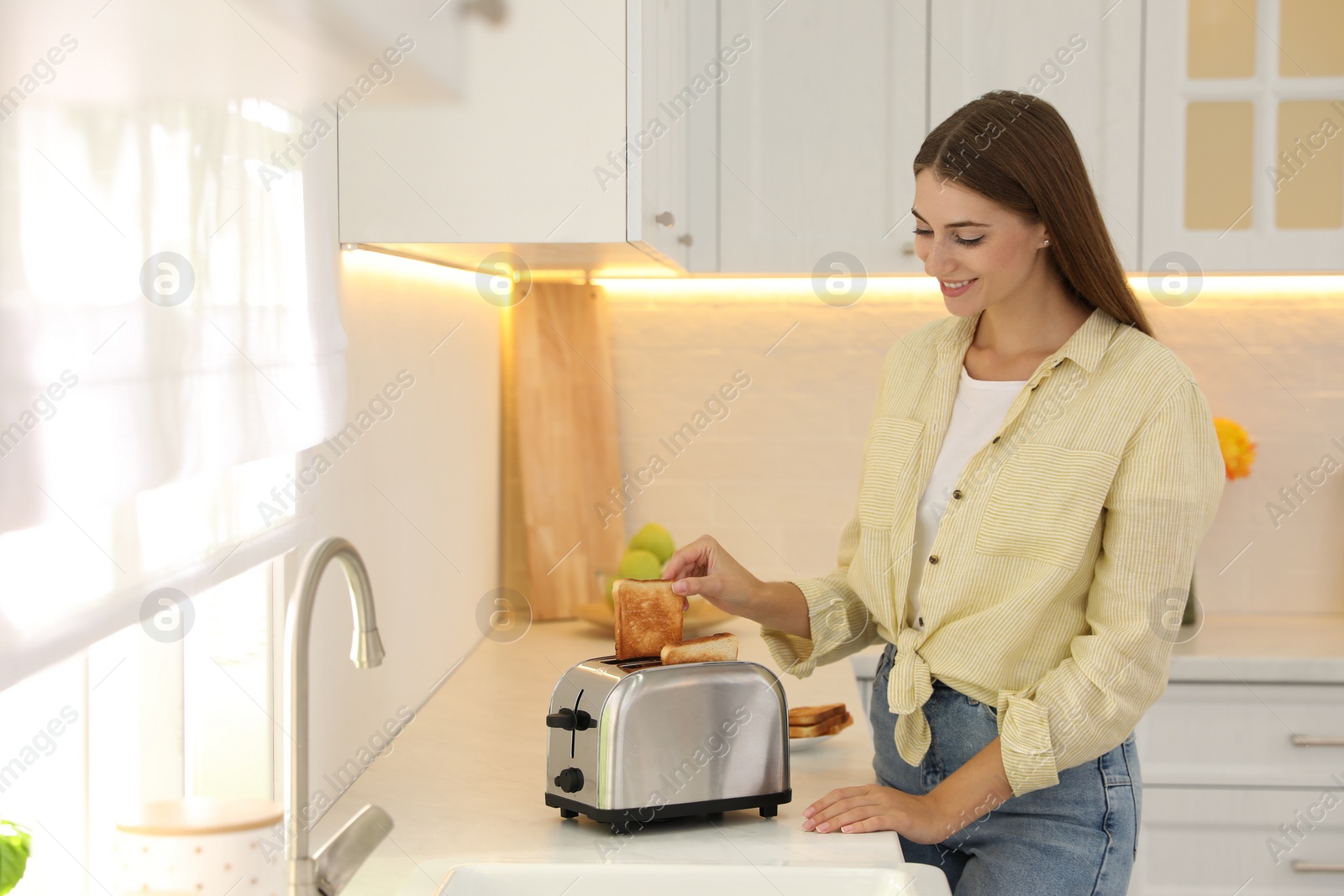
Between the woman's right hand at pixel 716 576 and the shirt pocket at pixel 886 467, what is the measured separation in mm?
155

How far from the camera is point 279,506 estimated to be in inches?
49.7

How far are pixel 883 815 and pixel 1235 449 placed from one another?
1.55 meters

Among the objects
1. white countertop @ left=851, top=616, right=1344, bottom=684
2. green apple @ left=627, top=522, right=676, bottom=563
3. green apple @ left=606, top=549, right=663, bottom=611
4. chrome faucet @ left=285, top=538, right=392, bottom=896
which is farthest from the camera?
green apple @ left=627, top=522, right=676, bottom=563

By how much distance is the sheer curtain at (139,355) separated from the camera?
753mm

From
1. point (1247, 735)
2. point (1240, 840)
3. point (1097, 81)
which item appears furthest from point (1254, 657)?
point (1097, 81)

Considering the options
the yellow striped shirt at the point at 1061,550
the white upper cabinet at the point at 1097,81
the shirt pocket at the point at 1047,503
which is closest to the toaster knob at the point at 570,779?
the yellow striped shirt at the point at 1061,550

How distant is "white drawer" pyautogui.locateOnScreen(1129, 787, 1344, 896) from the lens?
2172mm

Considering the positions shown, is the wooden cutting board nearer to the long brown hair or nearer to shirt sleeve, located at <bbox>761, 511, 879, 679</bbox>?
shirt sleeve, located at <bbox>761, 511, 879, 679</bbox>

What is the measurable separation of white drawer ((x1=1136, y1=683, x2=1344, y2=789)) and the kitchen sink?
1.19 metres

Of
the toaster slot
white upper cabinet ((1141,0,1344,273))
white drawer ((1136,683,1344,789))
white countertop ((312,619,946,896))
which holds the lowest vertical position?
white drawer ((1136,683,1344,789))

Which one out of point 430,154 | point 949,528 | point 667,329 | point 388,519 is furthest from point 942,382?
point 667,329

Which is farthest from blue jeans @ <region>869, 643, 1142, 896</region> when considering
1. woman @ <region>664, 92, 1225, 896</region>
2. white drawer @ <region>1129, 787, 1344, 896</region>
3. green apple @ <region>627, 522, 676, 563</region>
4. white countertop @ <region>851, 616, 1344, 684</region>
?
green apple @ <region>627, 522, 676, 563</region>

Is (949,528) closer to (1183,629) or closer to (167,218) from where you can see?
(167,218)

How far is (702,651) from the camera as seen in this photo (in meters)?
1.33
